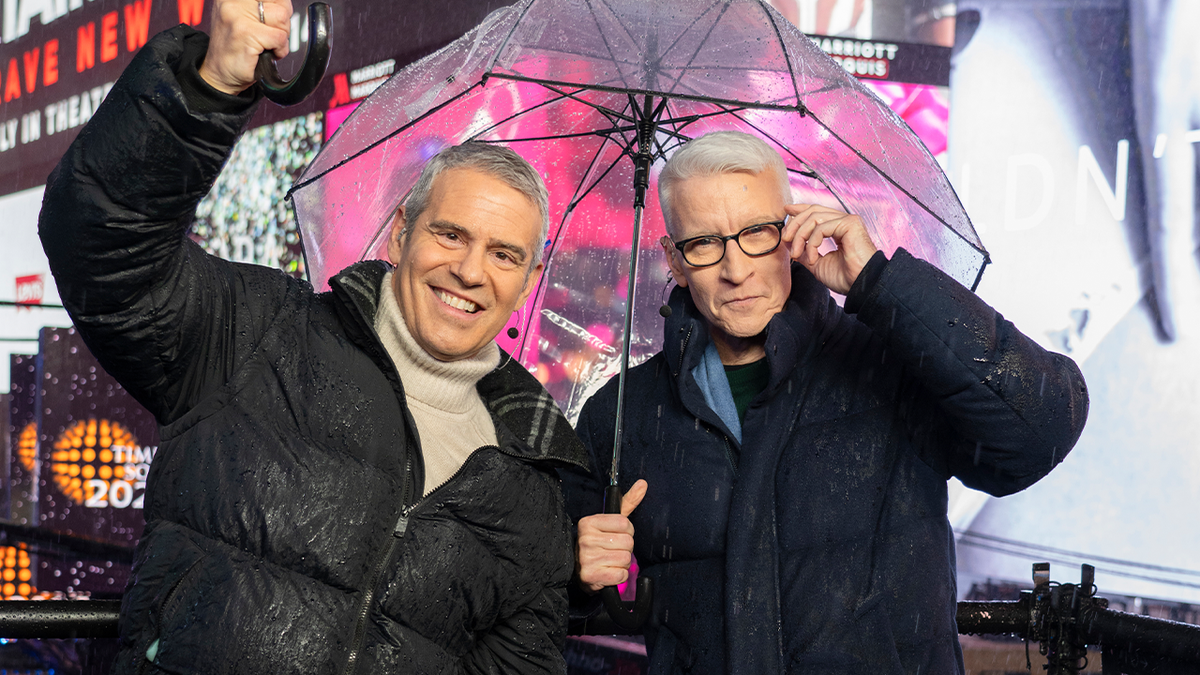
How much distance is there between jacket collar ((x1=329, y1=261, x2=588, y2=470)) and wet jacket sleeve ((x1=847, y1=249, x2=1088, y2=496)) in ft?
1.91

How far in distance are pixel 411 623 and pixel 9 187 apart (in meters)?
10.1

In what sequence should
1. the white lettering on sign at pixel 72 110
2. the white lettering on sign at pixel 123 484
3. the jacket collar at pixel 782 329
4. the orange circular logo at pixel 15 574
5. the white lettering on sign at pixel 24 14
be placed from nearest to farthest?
the jacket collar at pixel 782 329 < the orange circular logo at pixel 15 574 < the white lettering on sign at pixel 123 484 < the white lettering on sign at pixel 72 110 < the white lettering on sign at pixel 24 14

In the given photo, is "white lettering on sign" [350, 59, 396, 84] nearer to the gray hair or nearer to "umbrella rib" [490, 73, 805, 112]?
"umbrella rib" [490, 73, 805, 112]

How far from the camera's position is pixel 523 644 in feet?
5.03

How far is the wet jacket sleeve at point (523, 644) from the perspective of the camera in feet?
4.97

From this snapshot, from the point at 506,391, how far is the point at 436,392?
0.18 meters

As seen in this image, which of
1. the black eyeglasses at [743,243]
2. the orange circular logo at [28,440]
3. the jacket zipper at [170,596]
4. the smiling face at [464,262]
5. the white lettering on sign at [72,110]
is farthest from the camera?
the white lettering on sign at [72,110]

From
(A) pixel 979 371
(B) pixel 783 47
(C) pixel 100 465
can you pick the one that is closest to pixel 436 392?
(A) pixel 979 371

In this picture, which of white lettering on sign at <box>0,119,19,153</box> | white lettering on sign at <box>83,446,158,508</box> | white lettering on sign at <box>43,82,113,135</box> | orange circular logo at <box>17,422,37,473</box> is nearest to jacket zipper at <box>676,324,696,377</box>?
white lettering on sign at <box>83,446,158,508</box>

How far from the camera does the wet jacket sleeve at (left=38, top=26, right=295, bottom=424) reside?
1095 millimetres

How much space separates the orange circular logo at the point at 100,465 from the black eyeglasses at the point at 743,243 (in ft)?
24.7

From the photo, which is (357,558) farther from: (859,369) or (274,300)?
(859,369)

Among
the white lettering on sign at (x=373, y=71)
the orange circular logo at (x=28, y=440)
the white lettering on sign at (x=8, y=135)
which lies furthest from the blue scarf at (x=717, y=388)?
the white lettering on sign at (x=8, y=135)

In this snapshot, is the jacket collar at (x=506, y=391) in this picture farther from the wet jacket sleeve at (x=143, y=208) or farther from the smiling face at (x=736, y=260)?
the smiling face at (x=736, y=260)
